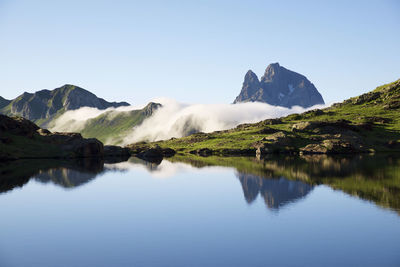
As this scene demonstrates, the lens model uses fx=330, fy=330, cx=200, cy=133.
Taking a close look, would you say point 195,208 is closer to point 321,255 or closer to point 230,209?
point 230,209

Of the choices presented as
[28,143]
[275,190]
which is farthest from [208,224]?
[28,143]

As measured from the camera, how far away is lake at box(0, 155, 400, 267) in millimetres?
32062

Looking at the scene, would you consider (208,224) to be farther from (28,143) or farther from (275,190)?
(28,143)

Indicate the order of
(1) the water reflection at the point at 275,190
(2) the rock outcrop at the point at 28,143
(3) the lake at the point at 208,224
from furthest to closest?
(2) the rock outcrop at the point at 28,143 → (1) the water reflection at the point at 275,190 → (3) the lake at the point at 208,224

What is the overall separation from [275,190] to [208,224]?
2903 cm

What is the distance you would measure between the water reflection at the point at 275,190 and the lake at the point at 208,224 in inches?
7.7

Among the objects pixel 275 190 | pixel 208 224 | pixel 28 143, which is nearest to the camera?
pixel 208 224

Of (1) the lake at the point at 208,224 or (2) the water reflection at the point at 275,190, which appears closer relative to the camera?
(1) the lake at the point at 208,224

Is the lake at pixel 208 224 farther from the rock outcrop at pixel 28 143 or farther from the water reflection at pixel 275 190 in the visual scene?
the rock outcrop at pixel 28 143

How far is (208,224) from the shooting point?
4500 centimetres

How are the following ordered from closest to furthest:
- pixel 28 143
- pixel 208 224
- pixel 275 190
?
1. pixel 208 224
2. pixel 275 190
3. pixel 28 143

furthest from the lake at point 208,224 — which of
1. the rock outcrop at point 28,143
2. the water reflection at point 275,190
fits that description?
the rock outcrop at point 28,143

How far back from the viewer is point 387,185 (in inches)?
2736

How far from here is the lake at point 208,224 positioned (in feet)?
105
